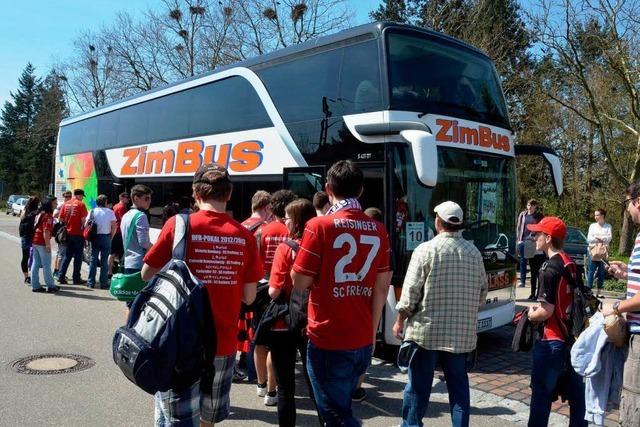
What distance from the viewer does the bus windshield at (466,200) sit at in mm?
6133

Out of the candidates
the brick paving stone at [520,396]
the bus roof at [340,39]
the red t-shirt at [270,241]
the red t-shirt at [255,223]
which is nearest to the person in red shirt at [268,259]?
the red t-shirt at [270,241]

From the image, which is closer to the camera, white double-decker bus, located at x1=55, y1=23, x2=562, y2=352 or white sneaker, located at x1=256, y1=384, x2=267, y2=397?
white sneaker, located at x1=256, y1=384, x2=267, y2=397

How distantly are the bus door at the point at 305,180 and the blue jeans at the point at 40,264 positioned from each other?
537 cm

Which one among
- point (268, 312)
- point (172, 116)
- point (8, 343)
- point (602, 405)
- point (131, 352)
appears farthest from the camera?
point (172, 116)

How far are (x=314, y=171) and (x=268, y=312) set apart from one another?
11.3 ft

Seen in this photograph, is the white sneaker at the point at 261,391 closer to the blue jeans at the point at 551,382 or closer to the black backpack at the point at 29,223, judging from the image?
the blue jeans at the point at 551,382

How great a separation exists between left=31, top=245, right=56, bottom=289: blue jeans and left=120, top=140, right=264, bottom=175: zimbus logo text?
2.61 meters

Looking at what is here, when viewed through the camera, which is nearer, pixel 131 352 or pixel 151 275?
pixel 131 352

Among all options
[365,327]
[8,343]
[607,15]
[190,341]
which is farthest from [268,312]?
[607,15]

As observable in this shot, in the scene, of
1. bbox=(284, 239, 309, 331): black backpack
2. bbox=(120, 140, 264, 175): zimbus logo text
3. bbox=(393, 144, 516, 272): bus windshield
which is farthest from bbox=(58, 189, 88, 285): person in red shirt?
bbox=(284, 239, 309, 331): black backpack

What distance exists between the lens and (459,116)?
6.78 meters

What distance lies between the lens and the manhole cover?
5.67 metres

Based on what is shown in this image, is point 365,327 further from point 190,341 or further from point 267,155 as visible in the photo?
point 267,155

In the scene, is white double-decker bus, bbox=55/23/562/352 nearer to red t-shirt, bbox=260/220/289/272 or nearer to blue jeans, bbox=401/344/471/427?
red t-shirt, bbox=260/220/289/272
